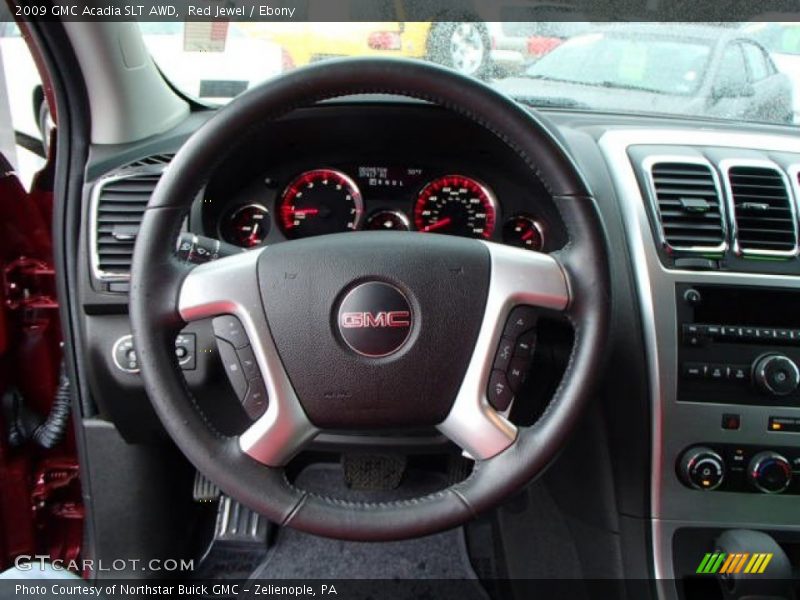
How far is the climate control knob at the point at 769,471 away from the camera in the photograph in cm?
151

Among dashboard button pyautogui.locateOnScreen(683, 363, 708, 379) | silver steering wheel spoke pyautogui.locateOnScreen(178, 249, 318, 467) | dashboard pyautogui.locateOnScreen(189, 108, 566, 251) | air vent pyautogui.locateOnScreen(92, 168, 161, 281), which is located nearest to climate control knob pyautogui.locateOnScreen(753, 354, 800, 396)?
dashboard button pyautogui.locateOnScreen(683, 363, 708, 379)

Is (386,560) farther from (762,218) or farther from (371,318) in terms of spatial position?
(762,218)

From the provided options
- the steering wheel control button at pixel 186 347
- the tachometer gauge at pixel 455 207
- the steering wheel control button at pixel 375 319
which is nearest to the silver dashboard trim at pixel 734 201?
the tachometer gauge at pixel 455 207

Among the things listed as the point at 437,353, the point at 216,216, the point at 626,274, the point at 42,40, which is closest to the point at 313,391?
the point at 437,353

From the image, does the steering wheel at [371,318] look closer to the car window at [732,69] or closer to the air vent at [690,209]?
the air vent at [690,209]

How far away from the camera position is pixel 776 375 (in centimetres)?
148

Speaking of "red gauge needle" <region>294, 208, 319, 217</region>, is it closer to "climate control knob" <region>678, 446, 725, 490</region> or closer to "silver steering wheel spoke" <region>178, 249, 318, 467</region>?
"silver steering wheel spoke" <region>178, 249, 318, 467</region>

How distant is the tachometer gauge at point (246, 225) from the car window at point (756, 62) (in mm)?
1259

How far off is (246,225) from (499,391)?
0.74m

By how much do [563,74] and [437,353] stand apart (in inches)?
36.4

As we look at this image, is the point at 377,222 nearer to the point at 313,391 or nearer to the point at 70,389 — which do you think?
the point at 313,391

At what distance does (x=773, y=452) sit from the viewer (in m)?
1.53

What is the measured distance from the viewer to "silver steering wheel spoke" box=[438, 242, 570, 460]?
1131 mm

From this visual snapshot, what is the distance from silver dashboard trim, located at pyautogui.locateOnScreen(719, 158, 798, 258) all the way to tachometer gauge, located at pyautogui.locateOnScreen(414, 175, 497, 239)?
1.61ft
